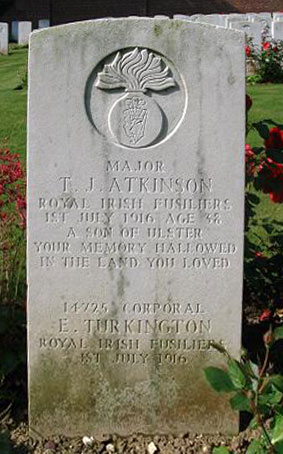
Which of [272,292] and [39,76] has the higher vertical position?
[39,76]

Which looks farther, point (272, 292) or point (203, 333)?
point (272, 292)

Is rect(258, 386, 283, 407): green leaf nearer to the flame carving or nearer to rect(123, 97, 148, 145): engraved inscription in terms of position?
rect(123, 97, 148, 145): engraved inscription

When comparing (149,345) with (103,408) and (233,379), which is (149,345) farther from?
(233,379)

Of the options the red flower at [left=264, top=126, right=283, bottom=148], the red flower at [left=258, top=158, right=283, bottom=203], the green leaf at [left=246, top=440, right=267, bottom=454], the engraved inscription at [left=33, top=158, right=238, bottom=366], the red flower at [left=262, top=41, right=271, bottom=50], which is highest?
the red flower at [left=262, top=41, right=271, bottom=50]

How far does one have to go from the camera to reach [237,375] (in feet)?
10.5

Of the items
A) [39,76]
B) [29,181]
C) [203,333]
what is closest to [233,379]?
[203,333]

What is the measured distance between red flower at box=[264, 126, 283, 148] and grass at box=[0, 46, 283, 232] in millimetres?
2499

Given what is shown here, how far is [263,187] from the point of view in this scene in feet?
14.6

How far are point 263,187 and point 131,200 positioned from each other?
94 cm

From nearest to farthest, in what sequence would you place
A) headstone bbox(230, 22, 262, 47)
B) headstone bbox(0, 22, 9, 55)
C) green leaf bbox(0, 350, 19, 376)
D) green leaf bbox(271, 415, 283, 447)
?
green leaf bbox(271, 415, 283, 447)
green leaf bbox(0, 350, 19, 376)
headstone bbox(230, 22, 262, 47)
headstone bbox(0, 22, 9, 55)

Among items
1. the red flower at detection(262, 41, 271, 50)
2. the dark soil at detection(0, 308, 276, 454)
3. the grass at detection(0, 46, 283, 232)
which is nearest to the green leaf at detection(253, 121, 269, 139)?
the dark soil at detection(0, 308, 276, 454)

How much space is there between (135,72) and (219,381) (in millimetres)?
1361

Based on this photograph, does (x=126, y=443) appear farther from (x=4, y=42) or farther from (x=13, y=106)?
(x=4, y=42)

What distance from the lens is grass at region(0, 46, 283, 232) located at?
28.9 feet
